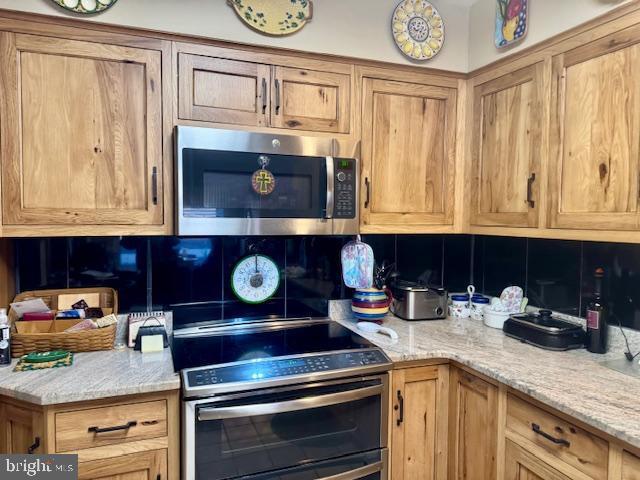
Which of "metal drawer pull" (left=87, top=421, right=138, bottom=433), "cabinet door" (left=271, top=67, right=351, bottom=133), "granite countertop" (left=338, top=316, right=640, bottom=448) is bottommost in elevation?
"metal drawer pull" (left=87, top=421, right=138, bottom=433)

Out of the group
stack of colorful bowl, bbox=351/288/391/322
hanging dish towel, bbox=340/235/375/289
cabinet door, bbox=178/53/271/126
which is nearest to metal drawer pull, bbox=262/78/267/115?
cabinet door, bbox=178/53/271/126

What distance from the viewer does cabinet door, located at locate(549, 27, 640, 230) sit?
1.38 m

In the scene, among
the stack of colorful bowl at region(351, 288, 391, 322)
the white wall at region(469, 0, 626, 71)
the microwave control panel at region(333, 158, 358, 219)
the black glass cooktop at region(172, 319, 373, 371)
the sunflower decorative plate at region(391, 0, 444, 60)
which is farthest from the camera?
the stack of colorful bowl at region(351, 288, 391, 322)

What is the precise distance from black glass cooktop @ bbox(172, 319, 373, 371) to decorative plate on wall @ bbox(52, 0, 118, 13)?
4.23ft

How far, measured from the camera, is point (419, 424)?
1730 mm

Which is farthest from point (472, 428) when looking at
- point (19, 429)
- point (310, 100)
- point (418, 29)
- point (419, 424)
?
point (418, 29)

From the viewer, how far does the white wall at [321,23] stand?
62.5 inches

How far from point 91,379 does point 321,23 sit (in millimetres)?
1620

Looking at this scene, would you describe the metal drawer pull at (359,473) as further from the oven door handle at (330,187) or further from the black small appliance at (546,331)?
the oven door handle at (330,187)

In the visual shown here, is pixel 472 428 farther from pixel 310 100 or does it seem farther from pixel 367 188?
pixel 310 100

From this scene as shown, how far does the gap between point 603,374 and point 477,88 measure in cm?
134

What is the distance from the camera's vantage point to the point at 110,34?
1587 millimetres

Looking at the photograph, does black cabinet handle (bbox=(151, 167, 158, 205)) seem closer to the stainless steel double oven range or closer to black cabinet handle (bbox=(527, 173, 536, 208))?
the stainless steel double oven range

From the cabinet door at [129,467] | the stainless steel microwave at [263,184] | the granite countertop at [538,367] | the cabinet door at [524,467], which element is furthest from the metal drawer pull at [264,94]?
the cabinet door at [524,467]
